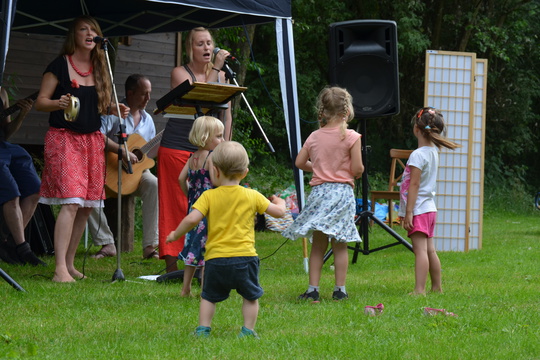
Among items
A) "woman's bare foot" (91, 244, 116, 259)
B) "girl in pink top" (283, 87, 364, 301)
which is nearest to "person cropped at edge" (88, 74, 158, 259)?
"woman's bare foot" (91, 244, 116, 259)

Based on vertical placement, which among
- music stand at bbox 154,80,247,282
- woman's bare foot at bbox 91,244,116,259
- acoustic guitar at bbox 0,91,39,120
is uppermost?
music stand at bbox 154,80,247,282

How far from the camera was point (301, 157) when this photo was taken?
5.42m

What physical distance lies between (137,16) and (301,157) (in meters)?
2.95

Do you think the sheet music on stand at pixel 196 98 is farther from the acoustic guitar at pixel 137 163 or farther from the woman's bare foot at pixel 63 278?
the acoustic guitar at pixel 137 163

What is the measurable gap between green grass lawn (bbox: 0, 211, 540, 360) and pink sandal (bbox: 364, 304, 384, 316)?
6 centimetres

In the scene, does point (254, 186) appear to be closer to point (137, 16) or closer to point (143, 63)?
point (143, 63)

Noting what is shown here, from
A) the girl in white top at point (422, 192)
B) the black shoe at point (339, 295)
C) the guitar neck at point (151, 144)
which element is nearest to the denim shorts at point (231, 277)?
the black shoe at point (339, 295)

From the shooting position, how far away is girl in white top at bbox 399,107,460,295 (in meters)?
5.37

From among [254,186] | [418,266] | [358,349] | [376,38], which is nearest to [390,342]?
[358,349]

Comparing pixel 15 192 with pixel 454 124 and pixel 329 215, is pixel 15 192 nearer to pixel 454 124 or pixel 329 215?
pixel 329 215

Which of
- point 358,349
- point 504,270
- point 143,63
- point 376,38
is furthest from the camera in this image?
point 143,63

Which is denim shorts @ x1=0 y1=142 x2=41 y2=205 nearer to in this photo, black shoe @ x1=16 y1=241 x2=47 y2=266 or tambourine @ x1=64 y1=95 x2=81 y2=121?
black shoe @ x1=16 y1=241 x2=47 y2=266

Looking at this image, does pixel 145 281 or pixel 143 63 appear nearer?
pixel 145 281

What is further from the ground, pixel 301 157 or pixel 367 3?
pixel 367 3
